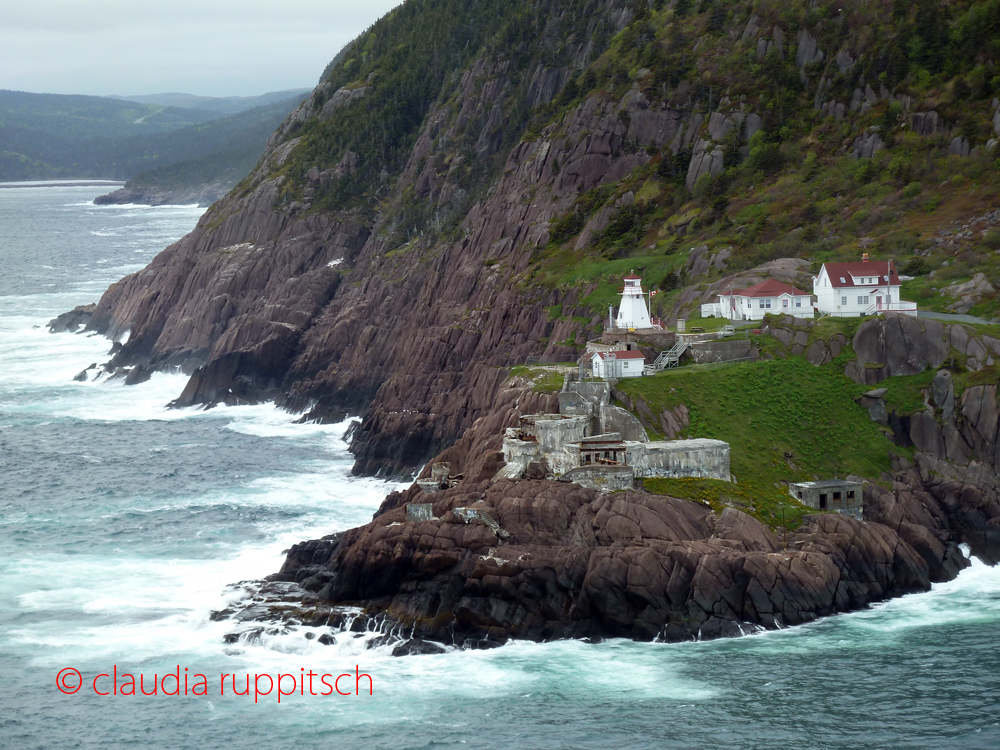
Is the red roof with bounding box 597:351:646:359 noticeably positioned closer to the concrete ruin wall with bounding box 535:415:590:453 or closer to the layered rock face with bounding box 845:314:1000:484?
the concrete ruin wall with bounding box 535:415:590:453

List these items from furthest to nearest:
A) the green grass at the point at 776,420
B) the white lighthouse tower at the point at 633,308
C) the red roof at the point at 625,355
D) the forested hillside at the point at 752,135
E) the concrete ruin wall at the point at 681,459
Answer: the forested hillside at the point at 752,135
the white lighthouse tower at the point at 633,308
the red roof at the point at 625,355
the green grass at the point at 776,420
the concrete ruin wall at the point at 681,459

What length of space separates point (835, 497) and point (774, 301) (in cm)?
2058

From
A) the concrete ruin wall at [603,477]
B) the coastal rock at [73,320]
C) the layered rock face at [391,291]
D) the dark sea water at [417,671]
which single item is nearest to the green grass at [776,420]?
the concrete ruin wall at [603,477]

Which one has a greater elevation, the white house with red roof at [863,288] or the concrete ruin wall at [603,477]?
the white house with red roof at [863,288]

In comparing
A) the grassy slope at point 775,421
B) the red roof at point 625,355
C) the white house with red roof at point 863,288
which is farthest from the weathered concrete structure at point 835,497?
the white house with red roof at point 863,288

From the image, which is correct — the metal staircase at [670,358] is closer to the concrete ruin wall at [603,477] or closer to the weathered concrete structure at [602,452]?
the weathered concrete structure at [602,452]

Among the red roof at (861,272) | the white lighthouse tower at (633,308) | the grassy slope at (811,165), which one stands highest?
the grassy slope at (811,165)

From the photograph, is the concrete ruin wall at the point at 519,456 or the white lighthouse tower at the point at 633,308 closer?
the concrete ruin wall at the point at 519,456

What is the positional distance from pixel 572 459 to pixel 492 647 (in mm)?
14140

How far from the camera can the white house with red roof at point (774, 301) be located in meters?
89.4

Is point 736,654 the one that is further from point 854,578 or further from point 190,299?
point 190,299

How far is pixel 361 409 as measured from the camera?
4500 inches

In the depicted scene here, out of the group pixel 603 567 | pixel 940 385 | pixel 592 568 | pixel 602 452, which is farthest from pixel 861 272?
pixel 592 568

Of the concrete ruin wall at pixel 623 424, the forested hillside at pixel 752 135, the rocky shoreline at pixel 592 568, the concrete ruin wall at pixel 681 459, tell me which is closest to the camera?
the rocky shoreline at pixel 592 568
